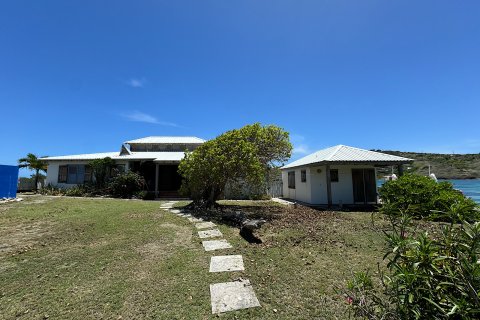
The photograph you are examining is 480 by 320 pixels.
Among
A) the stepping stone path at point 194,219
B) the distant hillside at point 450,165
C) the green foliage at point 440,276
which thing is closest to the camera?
the green foliage at point 440,276

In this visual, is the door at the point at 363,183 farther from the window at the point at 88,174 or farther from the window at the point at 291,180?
the window at the point at 88,174

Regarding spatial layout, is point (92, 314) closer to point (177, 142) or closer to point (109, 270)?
→ point (109, 270)

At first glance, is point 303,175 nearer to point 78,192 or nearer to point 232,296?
point 232,296

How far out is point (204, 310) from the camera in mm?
3248

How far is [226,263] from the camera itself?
191 inches

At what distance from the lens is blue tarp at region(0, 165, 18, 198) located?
14.5 meters

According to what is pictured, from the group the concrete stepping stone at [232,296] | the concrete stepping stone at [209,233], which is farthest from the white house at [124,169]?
the concrete stepping stone at [232,296]

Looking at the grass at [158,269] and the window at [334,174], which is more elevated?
the window at [334,174]

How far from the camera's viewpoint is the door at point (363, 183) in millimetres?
15625

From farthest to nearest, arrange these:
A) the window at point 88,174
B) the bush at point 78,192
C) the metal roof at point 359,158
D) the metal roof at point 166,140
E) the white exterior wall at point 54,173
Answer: the metal roof at point 166,140
the white exterior wall at point 54,173
the window at point 88,174
the bush at point 78,192
the metal roof at point 359,158

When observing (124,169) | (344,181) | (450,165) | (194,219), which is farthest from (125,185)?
(450,165)

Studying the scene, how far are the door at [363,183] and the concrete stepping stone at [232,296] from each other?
45.1ft

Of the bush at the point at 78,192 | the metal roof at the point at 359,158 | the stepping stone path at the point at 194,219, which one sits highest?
the metal roof at the point at 359,158

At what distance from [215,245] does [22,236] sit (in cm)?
552
